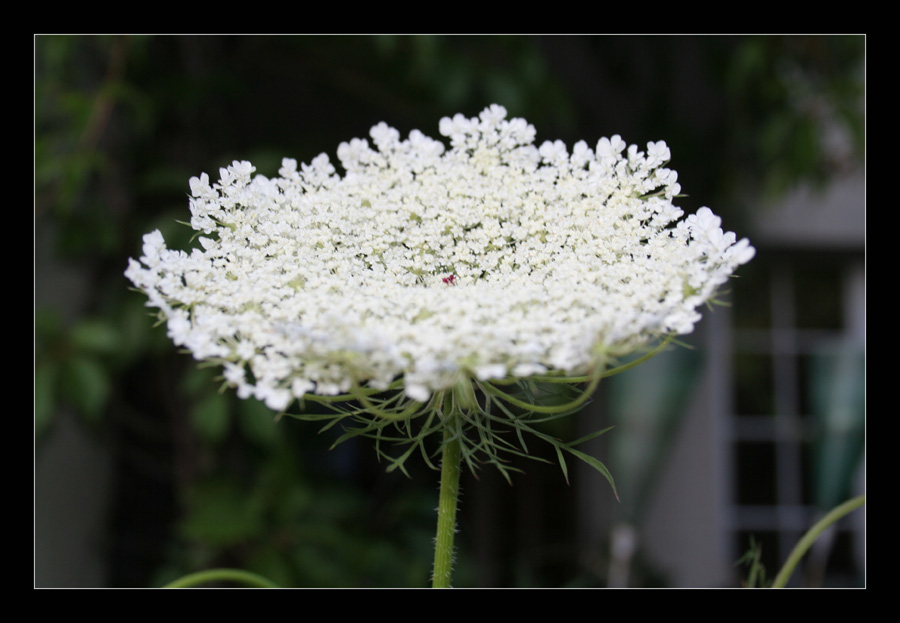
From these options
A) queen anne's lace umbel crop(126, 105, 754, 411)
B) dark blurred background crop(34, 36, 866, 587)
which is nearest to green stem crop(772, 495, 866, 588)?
dark blurred background crop(34, 36, 866, 587)

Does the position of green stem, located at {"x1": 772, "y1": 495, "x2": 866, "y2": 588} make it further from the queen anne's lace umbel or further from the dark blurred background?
the queen anne's lace umbel

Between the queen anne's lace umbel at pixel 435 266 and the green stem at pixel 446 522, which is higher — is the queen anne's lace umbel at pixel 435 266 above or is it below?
above

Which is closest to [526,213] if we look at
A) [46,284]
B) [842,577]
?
[46,284]

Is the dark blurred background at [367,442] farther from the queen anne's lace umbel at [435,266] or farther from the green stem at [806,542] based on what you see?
the queen anne's lace umbel at [435,266]

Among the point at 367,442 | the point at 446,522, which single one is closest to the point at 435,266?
the point at 446,522

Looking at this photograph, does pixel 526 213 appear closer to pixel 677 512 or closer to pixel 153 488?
pixel 153 488

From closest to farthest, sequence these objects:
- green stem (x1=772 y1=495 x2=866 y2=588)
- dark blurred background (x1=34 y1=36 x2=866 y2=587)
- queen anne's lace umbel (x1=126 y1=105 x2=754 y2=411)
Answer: queen anne's lace umbel (x1=126 y1=105 x2=754 y2=411)
green stem (x1=772 y1=495 x2=866 y2=588)
dark blurred background (x1=34 y1=36 x2=866 y2=587)

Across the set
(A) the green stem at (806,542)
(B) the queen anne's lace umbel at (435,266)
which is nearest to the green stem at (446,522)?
(B) the queen anne's lace umbel at (435,266)
